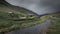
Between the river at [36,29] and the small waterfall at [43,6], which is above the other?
the small waterfall at [43,6]

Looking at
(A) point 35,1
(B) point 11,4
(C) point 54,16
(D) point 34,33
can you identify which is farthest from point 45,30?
(B) point 11,4

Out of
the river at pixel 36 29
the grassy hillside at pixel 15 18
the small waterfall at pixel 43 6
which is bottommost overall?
the river at pixel 36 29

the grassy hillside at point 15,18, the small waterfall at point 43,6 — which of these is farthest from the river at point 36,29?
the small waterfall at point 43,6

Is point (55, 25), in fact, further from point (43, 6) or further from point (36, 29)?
point (43, 6)

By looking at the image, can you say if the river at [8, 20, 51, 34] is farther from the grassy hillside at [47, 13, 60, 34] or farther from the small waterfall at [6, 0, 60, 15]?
the small waterfall at [6, 0, 60, 15]

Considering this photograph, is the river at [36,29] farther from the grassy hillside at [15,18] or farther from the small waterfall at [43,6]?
the small waterfall at [43,6]

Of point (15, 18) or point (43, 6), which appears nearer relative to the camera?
point (15, 18)

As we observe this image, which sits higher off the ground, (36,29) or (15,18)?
(15,18)

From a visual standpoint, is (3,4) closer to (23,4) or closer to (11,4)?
(11,4)

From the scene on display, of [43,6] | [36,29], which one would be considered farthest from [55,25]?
[43,6]

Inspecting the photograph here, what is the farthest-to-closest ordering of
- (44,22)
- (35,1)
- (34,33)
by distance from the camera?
(35,1)
(44,22)
(34,33)

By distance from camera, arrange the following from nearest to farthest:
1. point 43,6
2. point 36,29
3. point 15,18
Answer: point 36,29 < point 15,18 < point 43,6
